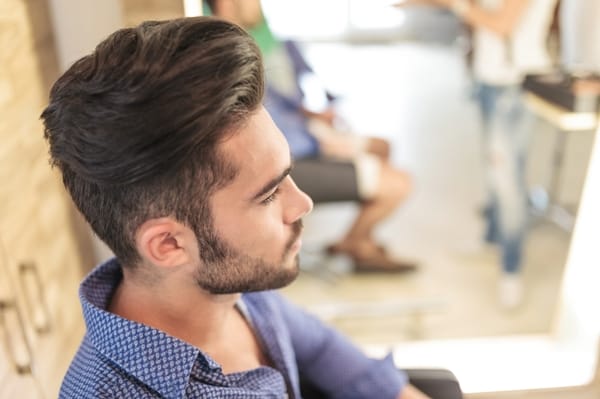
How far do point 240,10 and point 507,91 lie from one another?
894 millimetres

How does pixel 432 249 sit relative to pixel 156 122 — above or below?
below


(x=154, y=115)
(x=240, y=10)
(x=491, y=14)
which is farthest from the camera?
(x=491, y=14)

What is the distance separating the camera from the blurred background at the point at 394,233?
117 centimetres

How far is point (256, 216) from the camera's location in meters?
0.79

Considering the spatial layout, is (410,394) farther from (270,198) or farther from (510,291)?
(510,291)

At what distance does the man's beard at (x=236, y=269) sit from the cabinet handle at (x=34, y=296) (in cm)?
54

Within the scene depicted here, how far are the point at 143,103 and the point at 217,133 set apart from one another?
10 cm

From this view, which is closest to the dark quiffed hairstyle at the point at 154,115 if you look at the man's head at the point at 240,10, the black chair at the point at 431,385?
the black chair at the point at 431,385

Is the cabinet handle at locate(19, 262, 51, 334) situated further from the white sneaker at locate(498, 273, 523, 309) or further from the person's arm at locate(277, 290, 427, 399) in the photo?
the white sneaker at locate(498, 273, 523, 309)

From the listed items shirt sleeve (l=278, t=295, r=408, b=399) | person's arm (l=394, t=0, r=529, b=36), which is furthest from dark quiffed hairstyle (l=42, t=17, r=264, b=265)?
person's arm (l=394, t=0, r=529, b=36)

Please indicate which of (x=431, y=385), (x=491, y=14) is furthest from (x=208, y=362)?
(x=491, y=14)

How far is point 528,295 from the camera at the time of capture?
6.71ft

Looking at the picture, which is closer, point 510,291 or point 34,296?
point 34,296

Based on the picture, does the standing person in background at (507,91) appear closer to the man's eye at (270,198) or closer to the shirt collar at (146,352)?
the man's eye at (270,198)
